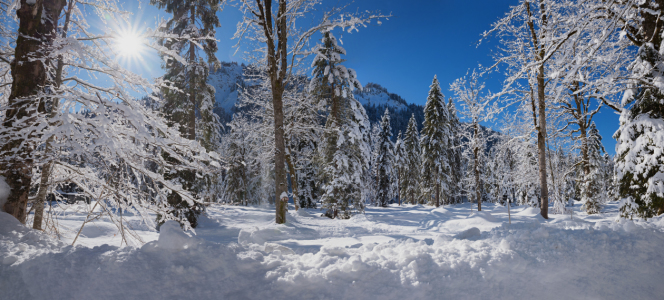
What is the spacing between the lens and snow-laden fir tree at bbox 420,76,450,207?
26.5 meters

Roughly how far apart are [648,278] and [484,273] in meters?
1.71

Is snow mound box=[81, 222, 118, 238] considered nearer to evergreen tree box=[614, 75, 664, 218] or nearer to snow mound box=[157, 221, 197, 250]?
snow mound box=[157, 221, 197, 250]

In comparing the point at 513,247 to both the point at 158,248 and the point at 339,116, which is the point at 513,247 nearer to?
the point at 158,248

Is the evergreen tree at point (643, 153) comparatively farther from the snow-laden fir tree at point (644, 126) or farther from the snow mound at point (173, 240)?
the snow mound at point (173, 240)

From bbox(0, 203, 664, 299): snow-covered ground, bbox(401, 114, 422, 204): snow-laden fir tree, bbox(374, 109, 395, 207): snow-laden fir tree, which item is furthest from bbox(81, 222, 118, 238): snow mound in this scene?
bbox(401, 114, 422, 204): snow-laden fir tree

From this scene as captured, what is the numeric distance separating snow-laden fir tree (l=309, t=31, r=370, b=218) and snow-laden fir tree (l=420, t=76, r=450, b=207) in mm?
14095

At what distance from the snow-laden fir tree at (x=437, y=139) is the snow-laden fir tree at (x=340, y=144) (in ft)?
46.2

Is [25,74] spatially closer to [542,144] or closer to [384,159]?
[542,144]

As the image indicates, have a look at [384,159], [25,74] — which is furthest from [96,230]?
[384,159]

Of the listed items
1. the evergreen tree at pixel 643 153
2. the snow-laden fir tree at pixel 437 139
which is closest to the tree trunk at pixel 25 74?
the evergreen tree at pixel 643 153

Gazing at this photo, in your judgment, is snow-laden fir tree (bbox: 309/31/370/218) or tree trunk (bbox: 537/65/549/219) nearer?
tree trunk (bbox: 537/65/549/219)

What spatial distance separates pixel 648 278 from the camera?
2879 millimetres

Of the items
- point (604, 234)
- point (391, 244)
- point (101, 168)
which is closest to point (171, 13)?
point (101, 168)

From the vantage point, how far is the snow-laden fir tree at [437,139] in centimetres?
2650
